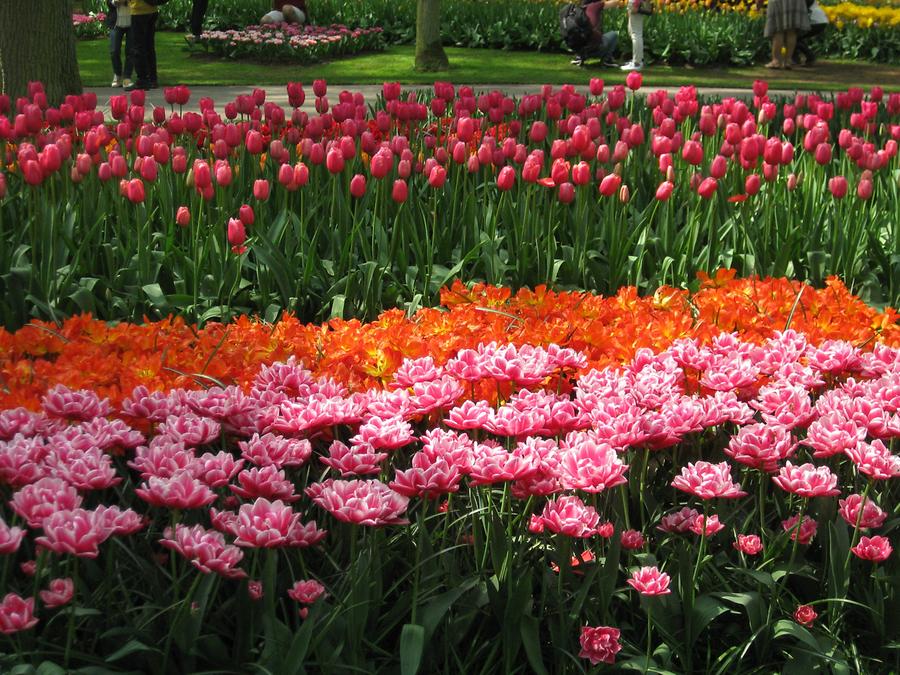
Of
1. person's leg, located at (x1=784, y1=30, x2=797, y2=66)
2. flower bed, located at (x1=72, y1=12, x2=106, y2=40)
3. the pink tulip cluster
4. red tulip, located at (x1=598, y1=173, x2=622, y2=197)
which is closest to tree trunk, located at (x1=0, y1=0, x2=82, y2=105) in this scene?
red tulip, located at (x1=598, y1=173, x2=622, y2=197)

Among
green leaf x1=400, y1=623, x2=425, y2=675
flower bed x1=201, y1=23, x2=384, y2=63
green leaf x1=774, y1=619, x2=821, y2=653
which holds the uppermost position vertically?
flower bed x1=201, y1=23, x2=384, y2=63

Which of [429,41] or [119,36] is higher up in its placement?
[119,36]

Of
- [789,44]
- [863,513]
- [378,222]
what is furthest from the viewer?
[789,44]

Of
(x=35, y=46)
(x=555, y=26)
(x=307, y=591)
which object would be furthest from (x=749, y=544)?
(x=555, y=26)

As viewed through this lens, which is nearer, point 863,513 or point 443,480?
point 443,480

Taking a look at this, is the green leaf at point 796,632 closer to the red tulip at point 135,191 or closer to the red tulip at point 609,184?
the red tulip at point 609,184

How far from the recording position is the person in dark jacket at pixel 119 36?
466 inches

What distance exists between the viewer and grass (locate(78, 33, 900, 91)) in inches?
542

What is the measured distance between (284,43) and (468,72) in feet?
9.91

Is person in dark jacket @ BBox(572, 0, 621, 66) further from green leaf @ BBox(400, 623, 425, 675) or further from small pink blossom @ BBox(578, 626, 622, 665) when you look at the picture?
green leaf @ BBox(400, 623, 425, 675)

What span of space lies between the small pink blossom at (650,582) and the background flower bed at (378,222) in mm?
2065

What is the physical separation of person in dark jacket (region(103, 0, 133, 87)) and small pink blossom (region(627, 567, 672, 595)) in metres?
11.3

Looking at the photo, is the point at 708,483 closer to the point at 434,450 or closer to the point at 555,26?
the point at 434,450

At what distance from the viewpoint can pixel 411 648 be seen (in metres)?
1.62
